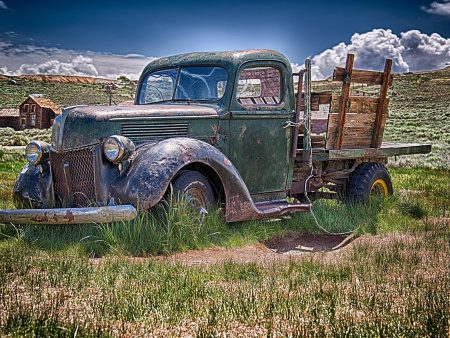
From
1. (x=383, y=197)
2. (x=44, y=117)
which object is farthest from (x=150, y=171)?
(x=44, y=117)

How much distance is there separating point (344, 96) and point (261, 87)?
1259 millimetres

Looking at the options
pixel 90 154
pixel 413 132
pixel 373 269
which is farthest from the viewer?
pixel 413 132

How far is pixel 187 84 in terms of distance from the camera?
23.9 ft

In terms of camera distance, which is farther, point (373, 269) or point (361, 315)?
point (373, 269)

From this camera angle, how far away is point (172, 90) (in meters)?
7.37

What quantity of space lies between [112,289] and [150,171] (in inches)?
71.1

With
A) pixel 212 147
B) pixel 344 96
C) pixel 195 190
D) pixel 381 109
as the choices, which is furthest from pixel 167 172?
pixel 381 109

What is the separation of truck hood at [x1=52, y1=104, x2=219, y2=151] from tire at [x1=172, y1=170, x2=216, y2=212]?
0.75 m

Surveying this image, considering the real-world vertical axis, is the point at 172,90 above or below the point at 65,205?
above

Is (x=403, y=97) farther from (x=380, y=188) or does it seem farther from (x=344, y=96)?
(x=344, y=96)

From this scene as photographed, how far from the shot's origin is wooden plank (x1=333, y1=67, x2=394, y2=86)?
8.02 metres

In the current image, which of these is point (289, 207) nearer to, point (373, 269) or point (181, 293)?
point (373, 269)

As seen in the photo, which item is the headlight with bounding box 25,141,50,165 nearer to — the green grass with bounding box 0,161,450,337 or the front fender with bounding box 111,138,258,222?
the green grass with bounding box 0,161,450,337

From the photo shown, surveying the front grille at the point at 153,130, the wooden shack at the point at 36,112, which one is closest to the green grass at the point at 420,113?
the front grille at the point at 153,130
